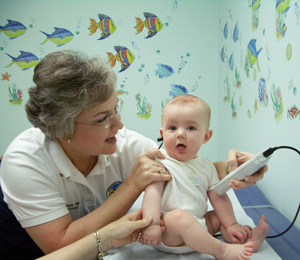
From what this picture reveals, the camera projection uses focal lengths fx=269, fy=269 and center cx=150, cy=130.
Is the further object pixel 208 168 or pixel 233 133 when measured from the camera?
pixel 233 133

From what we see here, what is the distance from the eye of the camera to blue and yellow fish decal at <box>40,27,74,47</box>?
3312 millimetres

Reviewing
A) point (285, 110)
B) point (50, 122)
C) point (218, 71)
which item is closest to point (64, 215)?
point (50, 122)

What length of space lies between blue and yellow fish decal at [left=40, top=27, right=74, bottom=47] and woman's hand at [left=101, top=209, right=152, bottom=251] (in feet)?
9.20

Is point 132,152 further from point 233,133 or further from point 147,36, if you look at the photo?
point 147,36

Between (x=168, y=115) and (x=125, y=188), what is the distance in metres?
0.40

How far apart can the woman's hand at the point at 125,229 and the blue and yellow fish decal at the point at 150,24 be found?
265 centimetres

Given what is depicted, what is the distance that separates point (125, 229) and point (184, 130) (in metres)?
0.50

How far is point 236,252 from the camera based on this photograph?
3.46ft

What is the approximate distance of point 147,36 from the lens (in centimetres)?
331

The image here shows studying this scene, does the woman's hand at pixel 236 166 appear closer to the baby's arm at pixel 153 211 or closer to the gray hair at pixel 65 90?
the baby's arm at pixel 153 211

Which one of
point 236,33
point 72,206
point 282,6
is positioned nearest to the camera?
point 72,206

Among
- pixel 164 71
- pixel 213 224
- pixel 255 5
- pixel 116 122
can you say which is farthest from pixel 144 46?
pixel 213 224

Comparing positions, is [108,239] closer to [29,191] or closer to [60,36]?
[29,191]

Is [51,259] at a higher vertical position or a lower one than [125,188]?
lower
